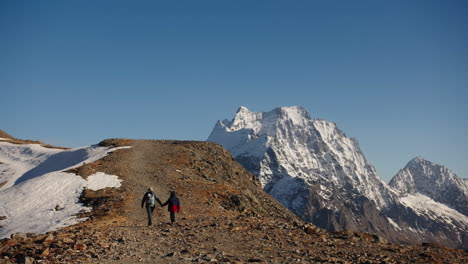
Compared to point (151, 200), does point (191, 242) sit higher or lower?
lower

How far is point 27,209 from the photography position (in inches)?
1368

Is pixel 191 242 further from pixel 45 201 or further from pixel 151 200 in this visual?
pixel 45 201

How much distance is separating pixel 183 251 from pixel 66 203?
21.4 metres

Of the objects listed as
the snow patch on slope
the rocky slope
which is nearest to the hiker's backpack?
the rocky slope

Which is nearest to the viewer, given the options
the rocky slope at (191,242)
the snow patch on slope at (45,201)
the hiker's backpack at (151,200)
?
the rocky slope at (191,242)

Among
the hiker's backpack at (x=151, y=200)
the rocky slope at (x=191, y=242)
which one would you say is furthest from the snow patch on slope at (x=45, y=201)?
the hiker's backpack at (x=151, y=200)

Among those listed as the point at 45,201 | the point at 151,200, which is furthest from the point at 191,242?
the point at 45,201

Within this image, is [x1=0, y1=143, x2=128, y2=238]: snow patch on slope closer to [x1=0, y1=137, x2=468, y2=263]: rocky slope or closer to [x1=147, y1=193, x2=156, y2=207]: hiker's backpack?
[x1=0, y1=137, x2=468, y2=263]: rocky slope

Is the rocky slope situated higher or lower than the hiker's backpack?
lower

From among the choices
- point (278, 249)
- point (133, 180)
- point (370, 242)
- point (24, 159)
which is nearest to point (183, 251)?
point (278, 249)

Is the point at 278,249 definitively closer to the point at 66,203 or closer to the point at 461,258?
the point at 461,258

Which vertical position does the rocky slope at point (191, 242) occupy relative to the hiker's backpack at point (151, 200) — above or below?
below

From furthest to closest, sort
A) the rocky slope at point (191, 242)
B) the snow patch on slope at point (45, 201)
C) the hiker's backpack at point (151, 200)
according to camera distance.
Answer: the snow patch on slope at point (45, 201) → the hiker's backpack at point (151, 200) → the rocky slope at point (191, 242)

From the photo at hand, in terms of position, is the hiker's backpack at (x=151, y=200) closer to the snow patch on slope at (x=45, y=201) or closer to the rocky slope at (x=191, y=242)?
the rocky slope at (x=191, y=242)
